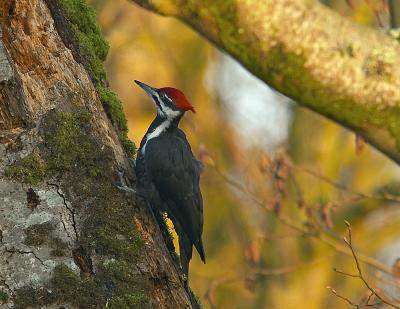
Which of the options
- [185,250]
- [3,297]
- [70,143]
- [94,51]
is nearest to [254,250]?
[185,250]

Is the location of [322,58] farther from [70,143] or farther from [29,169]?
[29,169]

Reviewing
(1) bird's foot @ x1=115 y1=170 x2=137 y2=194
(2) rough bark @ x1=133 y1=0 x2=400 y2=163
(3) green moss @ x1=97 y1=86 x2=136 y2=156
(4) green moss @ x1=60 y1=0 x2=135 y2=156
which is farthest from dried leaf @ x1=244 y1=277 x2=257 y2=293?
(1) bird's foot @ x1=115 y1=170 x2=137 y2=194

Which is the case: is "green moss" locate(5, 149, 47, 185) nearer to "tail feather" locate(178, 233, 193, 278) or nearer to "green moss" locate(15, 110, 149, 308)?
"green moss" locate(15, 110, 149, 308)

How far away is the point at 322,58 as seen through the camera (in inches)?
160

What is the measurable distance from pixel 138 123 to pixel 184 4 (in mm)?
9461

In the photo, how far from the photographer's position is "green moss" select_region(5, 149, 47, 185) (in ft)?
11.8

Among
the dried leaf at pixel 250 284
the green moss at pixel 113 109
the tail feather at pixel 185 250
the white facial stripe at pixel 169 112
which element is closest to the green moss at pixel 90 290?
the tail feather at pixel 185 250

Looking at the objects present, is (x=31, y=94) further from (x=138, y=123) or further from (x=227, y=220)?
(x=138, y=123)

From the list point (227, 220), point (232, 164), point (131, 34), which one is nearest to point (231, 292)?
point (227, 220)

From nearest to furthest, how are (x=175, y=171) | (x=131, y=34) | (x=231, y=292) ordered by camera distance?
(x=175, y=171) < (x=131, y=34) < (x=231, y=292)

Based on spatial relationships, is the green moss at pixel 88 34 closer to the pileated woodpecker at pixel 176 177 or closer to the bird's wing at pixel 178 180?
the pileated woodpecker at pixel 176 177

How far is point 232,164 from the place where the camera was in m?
12.1

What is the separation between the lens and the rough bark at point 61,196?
11.5 ft

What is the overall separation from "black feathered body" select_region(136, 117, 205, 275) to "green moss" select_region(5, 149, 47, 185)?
1.14 metres
